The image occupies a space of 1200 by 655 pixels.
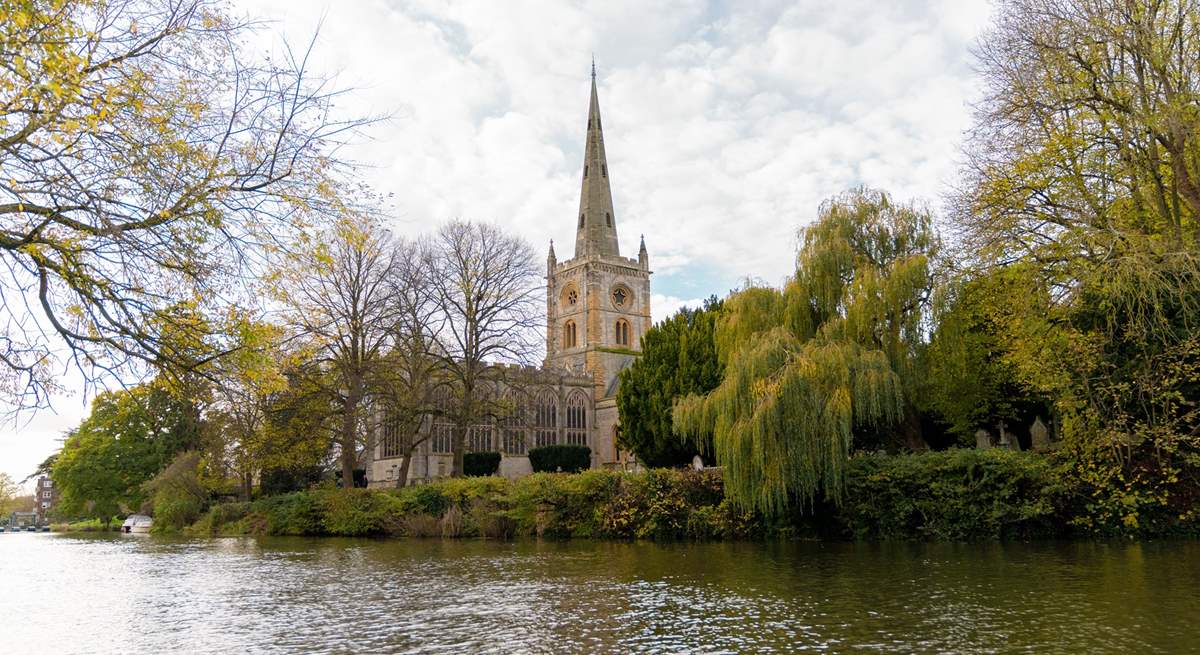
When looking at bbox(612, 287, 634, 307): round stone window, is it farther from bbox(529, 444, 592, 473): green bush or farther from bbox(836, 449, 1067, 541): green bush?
bbox(836, 449, 1067, 541): green bush

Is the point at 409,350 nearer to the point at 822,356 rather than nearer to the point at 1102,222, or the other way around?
the point at 822,356

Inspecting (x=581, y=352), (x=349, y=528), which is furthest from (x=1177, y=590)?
(x=581, y=352)

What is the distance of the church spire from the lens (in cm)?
7212

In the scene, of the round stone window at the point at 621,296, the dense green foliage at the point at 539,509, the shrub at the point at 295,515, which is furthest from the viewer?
the round stone window at the point at 621,296

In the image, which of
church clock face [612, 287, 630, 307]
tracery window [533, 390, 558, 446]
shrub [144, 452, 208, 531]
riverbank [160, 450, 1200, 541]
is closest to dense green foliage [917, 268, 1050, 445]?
riverbank [160, 450, 1200, 541]

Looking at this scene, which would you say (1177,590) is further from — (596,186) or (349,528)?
(596,186)

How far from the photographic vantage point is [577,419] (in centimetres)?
5944

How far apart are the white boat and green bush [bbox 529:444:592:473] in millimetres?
19660

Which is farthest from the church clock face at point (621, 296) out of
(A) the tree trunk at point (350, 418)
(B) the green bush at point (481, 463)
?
(A) the tree trunk at point (350, 418)

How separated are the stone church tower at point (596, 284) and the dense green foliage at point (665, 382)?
29.5 m

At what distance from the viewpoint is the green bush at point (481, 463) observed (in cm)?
4628

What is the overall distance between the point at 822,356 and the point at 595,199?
5481 cm

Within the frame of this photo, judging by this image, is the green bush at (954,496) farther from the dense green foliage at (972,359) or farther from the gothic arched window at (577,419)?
the gothic arched window at (577,419)

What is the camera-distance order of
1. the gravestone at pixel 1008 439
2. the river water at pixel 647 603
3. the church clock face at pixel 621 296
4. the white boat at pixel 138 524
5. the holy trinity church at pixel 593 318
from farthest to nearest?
1. the church clock face at pixel 621 296
2. the holy trinity church at pixel 593 318
3. the white boat at pixel 138 524
4. the gravestone at pixel 1008 439
5. the river water at pixel 647 603
